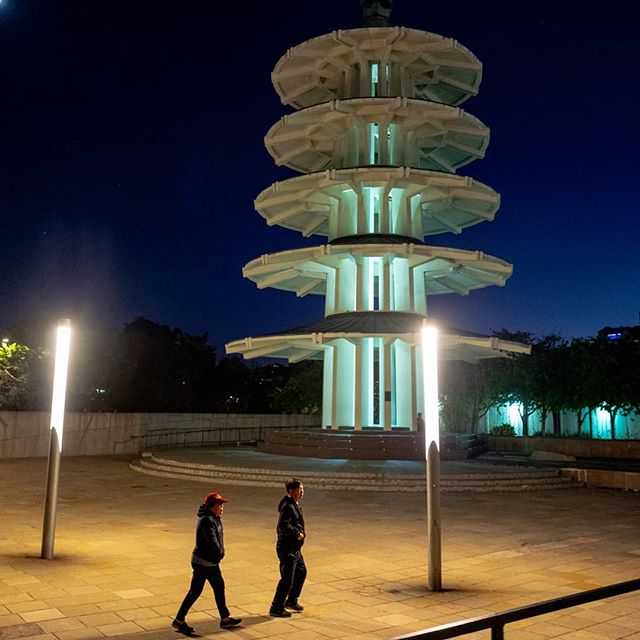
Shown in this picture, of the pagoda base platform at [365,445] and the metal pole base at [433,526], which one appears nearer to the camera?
the metal pole base at [433,526]

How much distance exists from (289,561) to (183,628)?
141 centimetres

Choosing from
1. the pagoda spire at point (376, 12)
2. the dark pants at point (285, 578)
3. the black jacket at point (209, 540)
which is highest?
the pagoda spire at point (376, 12)

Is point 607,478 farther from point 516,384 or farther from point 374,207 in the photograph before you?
point 516,384

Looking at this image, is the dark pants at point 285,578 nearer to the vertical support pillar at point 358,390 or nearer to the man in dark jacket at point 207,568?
the man in dark jacket at point 207,568

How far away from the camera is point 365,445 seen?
2672 cm

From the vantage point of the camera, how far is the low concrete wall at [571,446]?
33.9 metres

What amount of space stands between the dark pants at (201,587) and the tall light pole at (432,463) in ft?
10.3

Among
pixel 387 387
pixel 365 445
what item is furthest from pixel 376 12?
pixel 365 445

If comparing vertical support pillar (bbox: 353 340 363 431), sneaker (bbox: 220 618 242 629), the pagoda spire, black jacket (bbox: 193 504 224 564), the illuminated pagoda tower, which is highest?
the pagoda spire

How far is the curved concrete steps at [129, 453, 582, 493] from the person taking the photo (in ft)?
68.1

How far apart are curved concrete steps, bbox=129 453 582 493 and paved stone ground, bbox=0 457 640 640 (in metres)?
1.46


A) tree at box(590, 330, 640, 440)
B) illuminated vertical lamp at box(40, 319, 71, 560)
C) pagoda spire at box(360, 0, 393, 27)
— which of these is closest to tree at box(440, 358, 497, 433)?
tree at box(590, 330, 640, 440)

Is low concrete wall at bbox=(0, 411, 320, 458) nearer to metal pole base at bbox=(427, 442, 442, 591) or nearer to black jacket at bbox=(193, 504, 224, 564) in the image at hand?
metal pole base at bbox=(427, 442, 442, 591)

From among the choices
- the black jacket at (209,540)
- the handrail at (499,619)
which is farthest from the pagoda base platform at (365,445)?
the handrail at (499,619)
